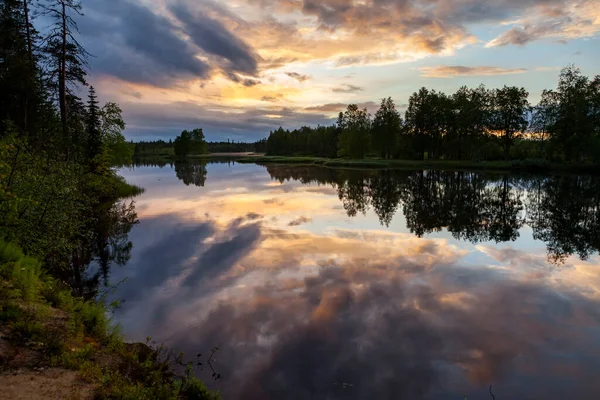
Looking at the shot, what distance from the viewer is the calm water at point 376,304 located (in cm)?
798

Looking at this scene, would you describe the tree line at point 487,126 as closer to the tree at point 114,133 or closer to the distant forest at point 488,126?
the distant forest at point 488,126

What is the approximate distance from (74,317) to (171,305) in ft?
10.9

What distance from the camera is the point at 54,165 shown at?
14.2 m

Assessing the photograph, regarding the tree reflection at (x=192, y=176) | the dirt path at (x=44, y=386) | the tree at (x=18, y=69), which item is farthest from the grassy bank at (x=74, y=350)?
the tree reflection at (x=192, y=176)

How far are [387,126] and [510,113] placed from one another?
29.9m

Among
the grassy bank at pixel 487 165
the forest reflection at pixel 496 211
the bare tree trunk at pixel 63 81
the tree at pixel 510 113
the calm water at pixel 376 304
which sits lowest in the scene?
the calm water at pixel 376 304

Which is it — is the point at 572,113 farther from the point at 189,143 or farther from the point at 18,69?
the point at 189,143

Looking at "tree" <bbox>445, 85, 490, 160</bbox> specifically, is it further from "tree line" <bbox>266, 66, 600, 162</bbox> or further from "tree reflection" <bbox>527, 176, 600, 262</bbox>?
"tree reflection" <bbox>527, 176, 600, 262</bbox>

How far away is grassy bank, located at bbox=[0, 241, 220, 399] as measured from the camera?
6262mm

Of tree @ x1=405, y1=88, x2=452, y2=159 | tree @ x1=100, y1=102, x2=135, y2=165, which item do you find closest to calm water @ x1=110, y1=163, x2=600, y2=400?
tree @ x1=100, y1=102, x2=135, y2=165

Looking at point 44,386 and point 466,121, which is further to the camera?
point 466,121

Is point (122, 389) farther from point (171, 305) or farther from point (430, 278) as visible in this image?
point (430, 278)

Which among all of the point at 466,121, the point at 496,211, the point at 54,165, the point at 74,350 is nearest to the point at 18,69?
the point at 54,165

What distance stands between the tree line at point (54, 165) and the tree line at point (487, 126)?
7565 cm
